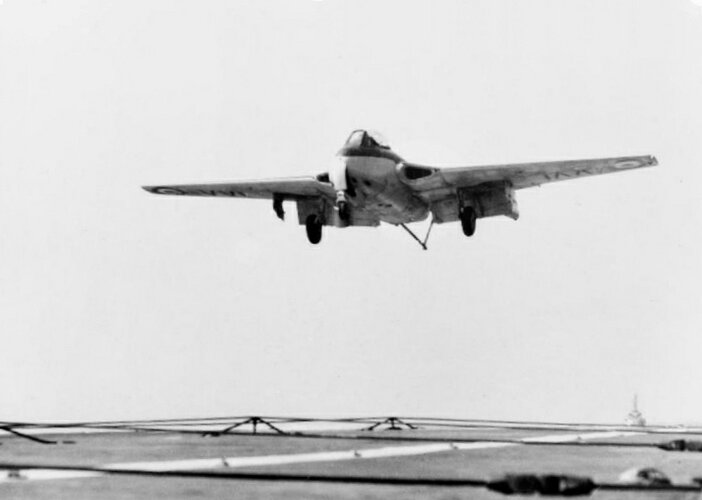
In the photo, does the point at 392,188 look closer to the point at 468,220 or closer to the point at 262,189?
the point at 468,220

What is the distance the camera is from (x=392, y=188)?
100ft

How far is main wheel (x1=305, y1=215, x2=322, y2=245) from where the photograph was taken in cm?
3462

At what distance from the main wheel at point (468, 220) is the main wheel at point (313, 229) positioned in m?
5.67

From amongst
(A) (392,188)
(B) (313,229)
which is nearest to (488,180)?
(A) (392,188)

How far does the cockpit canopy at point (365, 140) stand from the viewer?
96.2 feet

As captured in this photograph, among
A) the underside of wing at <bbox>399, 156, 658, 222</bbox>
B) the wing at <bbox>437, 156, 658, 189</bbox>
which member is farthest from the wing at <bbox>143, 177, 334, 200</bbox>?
the wing at <bbox>437, 156, 658, 189</bbox>

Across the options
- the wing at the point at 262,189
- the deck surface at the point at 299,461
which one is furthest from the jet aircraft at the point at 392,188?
the deck surface at the point at 299,461

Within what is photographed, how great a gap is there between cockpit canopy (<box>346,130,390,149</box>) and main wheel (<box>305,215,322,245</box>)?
5.58 m

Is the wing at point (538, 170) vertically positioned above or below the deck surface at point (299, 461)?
above

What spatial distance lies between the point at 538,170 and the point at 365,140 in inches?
285

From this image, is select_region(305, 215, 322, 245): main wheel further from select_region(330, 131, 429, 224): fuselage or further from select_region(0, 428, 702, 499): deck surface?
select_region(0, 428, 702, 499): deck surface

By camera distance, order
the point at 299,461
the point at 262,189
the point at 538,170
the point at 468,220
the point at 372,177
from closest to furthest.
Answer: the point at 299,461
the point at 372,177
the point at 538,170
the point at 468,220
the point at 262,189

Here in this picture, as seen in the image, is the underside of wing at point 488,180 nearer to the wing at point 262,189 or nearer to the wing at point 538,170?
the wing at point 538,170

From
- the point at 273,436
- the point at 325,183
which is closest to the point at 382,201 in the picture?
the point at 325,183
